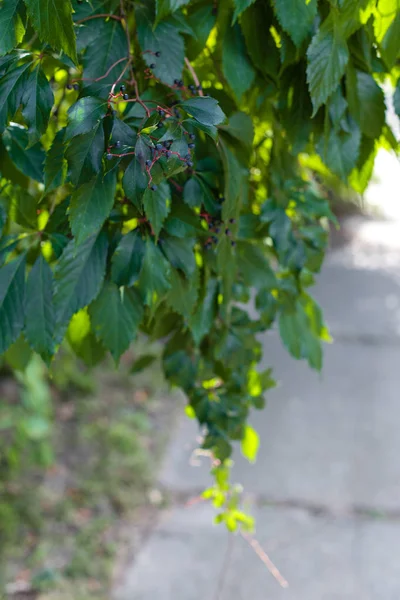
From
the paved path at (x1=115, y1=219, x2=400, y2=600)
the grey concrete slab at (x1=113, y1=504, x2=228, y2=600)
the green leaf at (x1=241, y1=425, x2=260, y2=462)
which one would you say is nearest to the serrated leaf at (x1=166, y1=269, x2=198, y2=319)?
the green leaf at (x1=241, y1=425, x2=260, y2=462)

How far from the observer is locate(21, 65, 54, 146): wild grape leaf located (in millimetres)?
899

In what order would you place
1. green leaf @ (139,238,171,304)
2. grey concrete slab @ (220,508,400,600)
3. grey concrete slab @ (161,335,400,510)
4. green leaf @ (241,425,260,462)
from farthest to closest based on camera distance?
grey concrete slab @ (161,335,400,510) → grey concrete slab @ (220,508,400,600) → green leaf @ (241,425,260,462) → green leaf @ (139,238,171,304)

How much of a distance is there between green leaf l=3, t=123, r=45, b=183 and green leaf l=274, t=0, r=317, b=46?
43cm

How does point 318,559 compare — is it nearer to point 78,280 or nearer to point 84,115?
point 78,280

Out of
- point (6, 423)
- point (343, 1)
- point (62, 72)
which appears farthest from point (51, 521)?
point (343, 1)

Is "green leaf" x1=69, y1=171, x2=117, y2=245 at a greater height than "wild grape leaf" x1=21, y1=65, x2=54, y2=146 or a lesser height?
lesser

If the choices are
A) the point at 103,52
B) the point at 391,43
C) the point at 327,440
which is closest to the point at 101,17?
the point at 103,52

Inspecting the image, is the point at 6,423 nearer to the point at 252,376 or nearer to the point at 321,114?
the point at 252,376

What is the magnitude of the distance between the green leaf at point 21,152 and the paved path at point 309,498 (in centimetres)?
180

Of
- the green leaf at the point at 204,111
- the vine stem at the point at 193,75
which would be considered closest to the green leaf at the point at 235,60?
the vine stem at the point at 193,75

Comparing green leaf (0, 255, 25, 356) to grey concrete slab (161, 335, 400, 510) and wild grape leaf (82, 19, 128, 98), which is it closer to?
wild grape leaf (82, 19, 128, 98)

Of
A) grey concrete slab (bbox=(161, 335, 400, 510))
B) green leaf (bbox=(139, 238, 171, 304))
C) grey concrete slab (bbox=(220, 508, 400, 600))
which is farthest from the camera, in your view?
grey concrete slab (bbox=(161, 335, 400, 510))

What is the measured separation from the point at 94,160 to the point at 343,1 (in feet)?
1.23

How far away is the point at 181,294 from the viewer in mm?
1117
